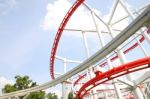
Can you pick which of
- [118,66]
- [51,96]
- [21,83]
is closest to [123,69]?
[118,66]

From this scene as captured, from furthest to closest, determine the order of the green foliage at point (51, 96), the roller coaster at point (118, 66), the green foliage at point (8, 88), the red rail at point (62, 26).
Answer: the green foliage at point (51, 96), the green foliage at point (8, 88), the red rail at point (62, 26), the roller coaster at point (118, 66)

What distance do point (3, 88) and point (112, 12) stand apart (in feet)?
57.9

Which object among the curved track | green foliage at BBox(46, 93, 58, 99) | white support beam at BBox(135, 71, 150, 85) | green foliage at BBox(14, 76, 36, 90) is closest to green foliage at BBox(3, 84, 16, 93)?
green foliage at BBox(14, 76, 36, 90)

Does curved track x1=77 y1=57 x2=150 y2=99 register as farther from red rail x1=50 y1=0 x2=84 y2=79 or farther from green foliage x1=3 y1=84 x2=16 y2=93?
green foliage x1=3 y1=84 x2=16 y2=93

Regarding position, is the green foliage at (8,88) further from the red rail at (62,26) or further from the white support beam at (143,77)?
the white support beam at (143,77)

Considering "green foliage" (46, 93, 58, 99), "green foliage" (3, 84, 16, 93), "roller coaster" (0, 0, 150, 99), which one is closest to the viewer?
"roller coaster" (0, 0, 150, 99)

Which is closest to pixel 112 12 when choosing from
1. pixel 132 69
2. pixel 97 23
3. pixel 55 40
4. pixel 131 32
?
pixel 97 23

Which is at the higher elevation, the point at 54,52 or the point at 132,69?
the point at 54,52

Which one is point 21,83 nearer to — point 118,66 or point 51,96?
point 51,96

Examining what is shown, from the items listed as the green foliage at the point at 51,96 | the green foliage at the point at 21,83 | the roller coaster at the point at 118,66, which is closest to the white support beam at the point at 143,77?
the roller coaster at the point at 118,66

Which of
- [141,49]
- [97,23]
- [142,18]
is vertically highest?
[97,23]

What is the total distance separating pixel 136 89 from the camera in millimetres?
8688

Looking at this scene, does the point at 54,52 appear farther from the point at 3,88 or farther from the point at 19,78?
the point at 3,88

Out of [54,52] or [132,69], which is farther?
[54,52]
